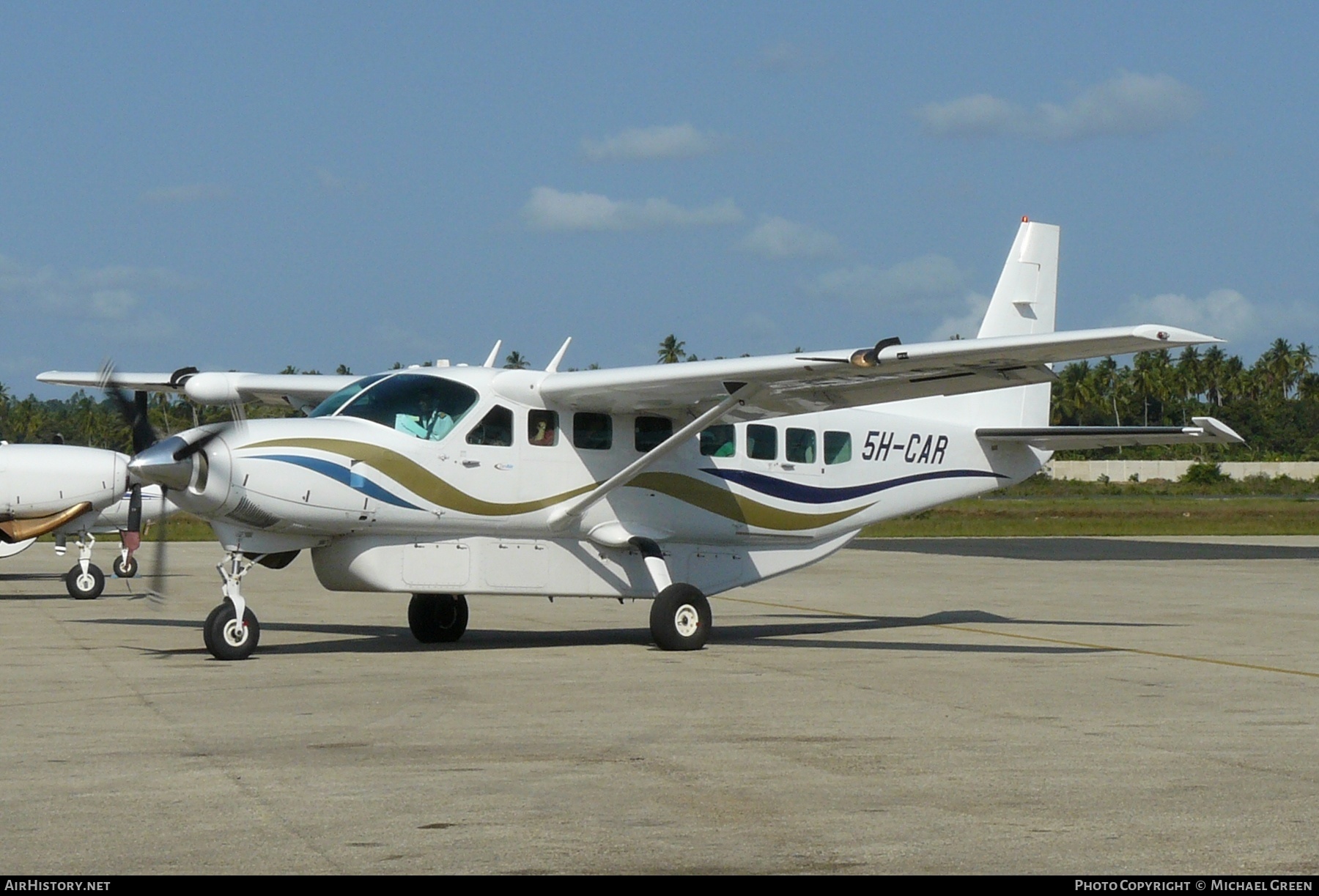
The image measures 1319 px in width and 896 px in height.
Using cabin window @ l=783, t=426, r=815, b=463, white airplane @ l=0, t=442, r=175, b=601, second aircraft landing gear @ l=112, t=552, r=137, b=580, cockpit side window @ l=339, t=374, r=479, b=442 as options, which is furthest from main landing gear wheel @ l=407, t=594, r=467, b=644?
second aircraft landing gear @ l=112, t=552, r=137, b=580

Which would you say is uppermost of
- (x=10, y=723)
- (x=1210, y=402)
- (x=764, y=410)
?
(x=1210, y=402)

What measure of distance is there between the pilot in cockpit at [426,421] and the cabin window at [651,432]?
218 cm

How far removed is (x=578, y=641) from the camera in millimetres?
15844

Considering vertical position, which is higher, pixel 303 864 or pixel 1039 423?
pixel 1039 423

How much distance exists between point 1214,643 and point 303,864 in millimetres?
12155

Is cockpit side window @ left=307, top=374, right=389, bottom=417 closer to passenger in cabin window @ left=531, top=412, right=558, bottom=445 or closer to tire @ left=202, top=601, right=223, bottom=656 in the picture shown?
passenger in cabin window @ left=531, top=412, right=558, bottom=445

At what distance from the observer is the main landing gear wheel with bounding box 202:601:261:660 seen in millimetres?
13328

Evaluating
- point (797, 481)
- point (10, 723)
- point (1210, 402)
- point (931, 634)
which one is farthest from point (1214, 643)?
point (1210, 402)

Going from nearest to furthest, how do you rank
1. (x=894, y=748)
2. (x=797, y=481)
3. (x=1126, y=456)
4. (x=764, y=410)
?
(x=894, y=748), (x=764, y=410), (x=797, y=481), (x=1126, y=456)

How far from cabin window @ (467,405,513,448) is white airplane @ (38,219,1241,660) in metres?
0.02

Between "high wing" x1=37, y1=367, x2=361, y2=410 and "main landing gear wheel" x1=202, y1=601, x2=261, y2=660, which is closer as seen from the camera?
"main landing gear wheel" x1=202, y1=601, x2=261, y2=660

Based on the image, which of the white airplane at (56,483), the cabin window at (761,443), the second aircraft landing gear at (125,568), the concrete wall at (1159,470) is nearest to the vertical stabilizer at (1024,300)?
the cabin window at (761,443)

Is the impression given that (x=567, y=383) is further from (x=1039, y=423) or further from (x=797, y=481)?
(x=1039, y=423)

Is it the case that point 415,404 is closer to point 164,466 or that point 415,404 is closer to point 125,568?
point 164,466
